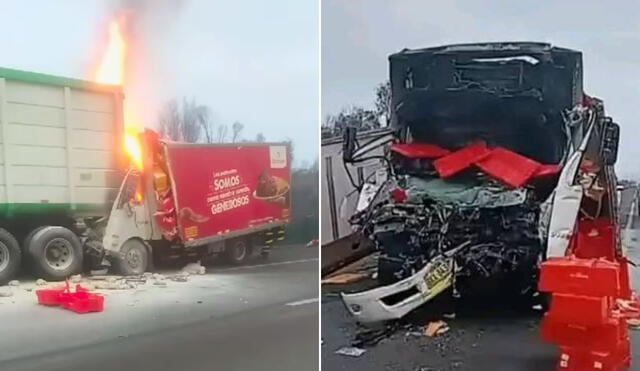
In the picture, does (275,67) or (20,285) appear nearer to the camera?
(20,285)

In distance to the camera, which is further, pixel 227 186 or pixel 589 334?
pixel 227 186

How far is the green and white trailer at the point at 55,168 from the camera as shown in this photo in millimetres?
2576

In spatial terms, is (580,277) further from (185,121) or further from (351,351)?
(185,121)

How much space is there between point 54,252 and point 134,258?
0.27 m

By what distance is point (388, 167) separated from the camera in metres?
3.05

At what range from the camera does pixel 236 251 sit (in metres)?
2.99

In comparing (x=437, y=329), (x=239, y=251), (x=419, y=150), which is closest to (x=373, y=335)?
(x=437, y=329)

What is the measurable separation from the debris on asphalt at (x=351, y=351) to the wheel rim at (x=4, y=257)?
1229mm

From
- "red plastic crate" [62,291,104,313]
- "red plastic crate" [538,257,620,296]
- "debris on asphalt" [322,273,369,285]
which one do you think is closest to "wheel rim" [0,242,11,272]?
"red plastic crate" [62,291,104,313]

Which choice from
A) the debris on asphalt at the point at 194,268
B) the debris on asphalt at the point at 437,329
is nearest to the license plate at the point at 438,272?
the debris on asphalt at the point at 437,329

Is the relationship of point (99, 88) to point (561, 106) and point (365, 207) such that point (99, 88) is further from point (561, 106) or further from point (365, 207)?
point (561, 106)

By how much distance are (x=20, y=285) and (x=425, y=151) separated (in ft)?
4.81

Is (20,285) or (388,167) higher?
(388,167)

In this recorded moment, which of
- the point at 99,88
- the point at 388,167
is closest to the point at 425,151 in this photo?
the point at 388,167
